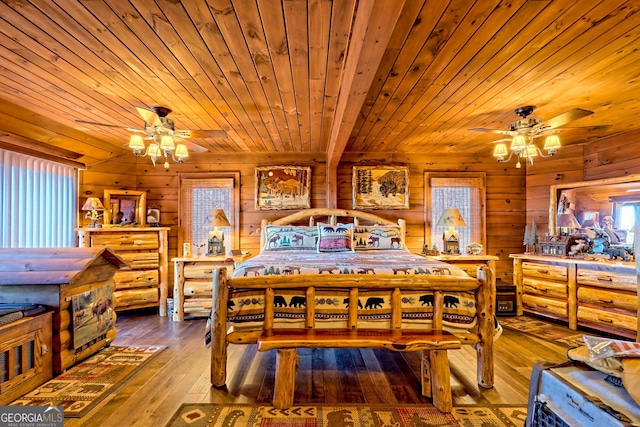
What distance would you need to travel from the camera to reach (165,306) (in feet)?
13.1

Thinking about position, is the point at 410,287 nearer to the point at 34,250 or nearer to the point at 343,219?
the point at 343,219

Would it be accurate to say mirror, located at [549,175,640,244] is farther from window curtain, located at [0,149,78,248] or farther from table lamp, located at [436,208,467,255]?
window curtain, located at [0,149,78,248]

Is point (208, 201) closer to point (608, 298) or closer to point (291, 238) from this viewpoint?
point (291, 238)

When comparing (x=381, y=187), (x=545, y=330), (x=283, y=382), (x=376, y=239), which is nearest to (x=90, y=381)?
(x=283, y=382)

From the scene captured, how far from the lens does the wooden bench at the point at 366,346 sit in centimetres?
185

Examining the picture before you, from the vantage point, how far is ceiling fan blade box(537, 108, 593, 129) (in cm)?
231

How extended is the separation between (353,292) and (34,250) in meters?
2.62

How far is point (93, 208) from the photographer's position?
12.4 feet

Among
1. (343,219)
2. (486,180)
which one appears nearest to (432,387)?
(343,219)

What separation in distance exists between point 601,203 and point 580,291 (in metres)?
1.16

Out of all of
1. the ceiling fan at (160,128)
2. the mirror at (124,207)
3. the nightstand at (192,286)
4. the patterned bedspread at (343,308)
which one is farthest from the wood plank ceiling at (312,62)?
the nightstand at (192,286)

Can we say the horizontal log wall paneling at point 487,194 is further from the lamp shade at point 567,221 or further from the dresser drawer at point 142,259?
the dresser drawer at point 142,259

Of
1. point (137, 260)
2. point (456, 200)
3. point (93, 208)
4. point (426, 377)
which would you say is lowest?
point (426, 377)

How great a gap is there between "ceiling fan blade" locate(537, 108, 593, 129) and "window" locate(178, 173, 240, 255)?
376cm
